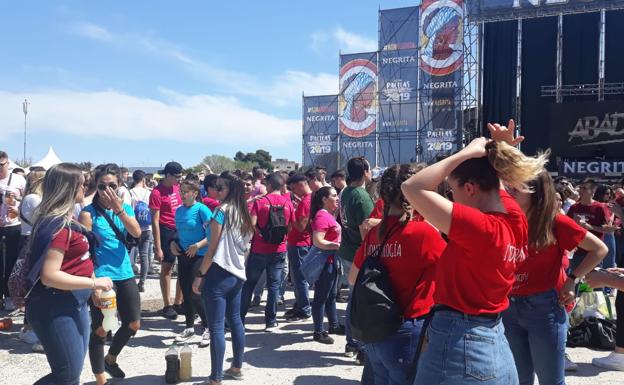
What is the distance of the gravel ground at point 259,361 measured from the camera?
4.83 m

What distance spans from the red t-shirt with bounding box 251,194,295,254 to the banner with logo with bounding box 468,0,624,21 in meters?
16.4

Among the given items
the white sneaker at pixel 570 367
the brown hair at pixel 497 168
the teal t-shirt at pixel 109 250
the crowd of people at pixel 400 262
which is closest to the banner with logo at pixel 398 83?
the crowd of people at pixel 400 262

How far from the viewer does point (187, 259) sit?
624 centimetres

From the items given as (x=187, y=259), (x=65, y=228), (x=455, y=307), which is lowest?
(x=187, y=259)

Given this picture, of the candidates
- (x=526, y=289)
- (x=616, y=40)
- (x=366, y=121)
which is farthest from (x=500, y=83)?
(x=526, y=289)

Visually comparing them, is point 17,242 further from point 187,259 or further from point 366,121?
point 366,121

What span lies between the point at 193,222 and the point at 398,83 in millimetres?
23913

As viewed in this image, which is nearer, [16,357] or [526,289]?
[526,289]

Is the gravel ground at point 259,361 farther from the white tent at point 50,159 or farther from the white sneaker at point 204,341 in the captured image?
the white tent at point 50,159

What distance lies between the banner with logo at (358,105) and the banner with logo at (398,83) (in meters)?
0.63

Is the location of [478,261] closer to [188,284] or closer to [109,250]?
[109,250]

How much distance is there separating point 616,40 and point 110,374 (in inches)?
812

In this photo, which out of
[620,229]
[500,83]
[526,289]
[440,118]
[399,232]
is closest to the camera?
[399,232]

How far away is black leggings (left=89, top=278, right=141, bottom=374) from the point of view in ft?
14.3
